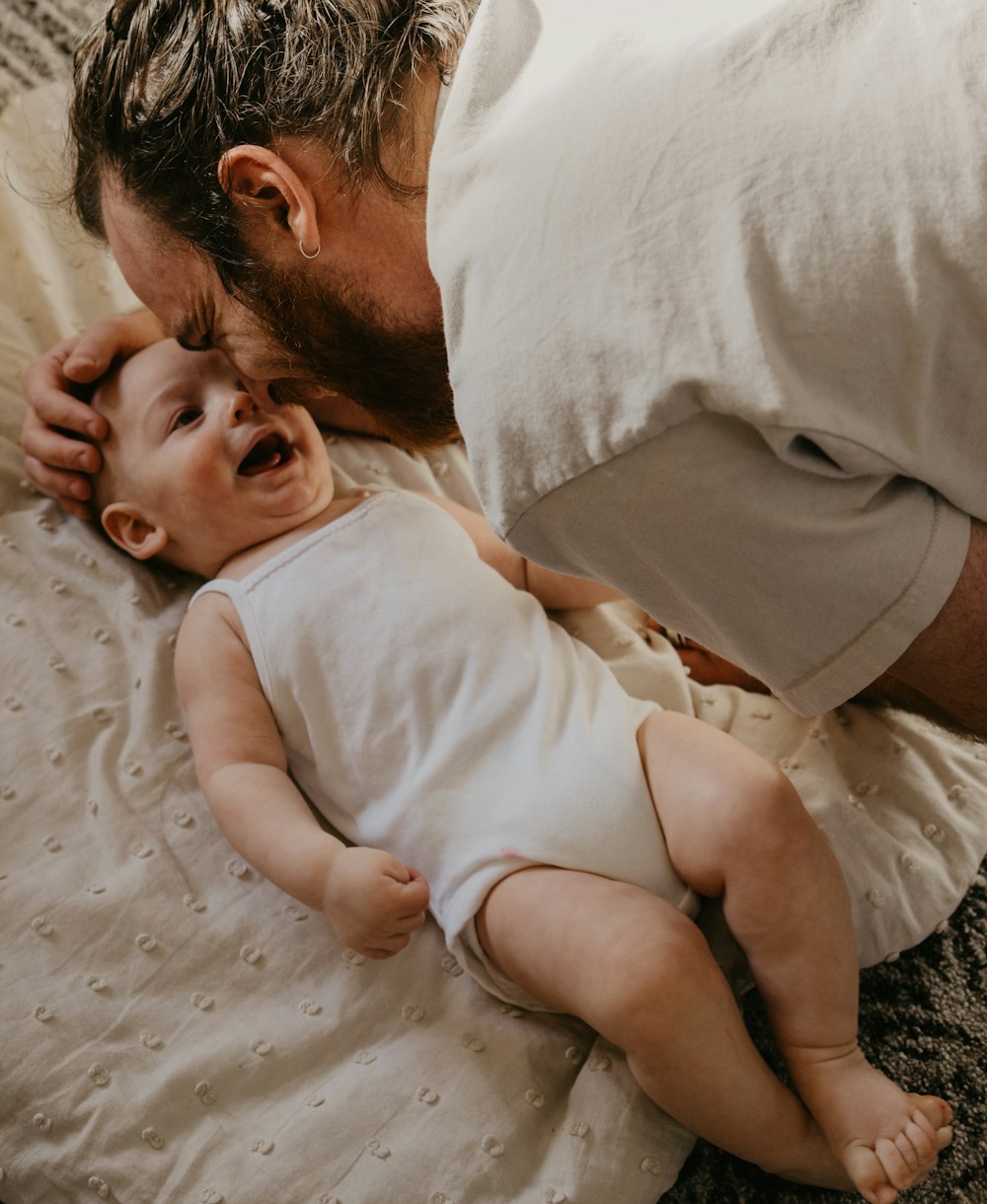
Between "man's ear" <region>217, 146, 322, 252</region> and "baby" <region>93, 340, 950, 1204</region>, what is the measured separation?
284 millimetres

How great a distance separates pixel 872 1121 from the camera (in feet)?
2.92

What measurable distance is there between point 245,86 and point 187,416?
0.40 m

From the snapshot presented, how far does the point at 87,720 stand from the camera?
1216 mm

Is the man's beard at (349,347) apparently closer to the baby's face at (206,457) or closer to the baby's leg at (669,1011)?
the baby's face at (206,457)

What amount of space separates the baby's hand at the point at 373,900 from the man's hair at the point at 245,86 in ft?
1.88

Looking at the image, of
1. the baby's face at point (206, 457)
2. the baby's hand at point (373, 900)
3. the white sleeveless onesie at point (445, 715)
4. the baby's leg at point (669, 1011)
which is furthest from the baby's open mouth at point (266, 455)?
the baby's leg at point (669, 1011)

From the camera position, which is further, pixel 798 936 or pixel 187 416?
pixel 187 416

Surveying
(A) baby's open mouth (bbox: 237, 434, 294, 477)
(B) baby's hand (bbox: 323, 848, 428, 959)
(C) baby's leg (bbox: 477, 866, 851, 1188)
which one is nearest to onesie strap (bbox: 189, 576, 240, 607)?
(A) baby's open mouth (bbox: 237, 434, 294, 477)

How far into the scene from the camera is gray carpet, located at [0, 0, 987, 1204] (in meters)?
0.97

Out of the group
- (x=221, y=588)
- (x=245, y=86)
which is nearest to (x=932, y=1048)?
(x=221, y=588)

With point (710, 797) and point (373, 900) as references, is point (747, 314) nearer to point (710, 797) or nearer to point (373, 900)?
point (710, 797)

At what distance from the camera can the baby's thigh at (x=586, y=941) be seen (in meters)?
0.89

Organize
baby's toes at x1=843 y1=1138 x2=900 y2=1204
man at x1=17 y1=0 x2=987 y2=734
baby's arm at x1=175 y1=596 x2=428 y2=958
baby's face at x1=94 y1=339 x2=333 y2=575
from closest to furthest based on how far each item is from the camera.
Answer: man at x1=17 y1=0 x2=987 y2=734 → baby's toes at x1=843 y1=1138 x2=900 y2=1204 → baby's arm at x1=175 y1=596 x2=428 y2=958 → baby's face at x1=94 y1=339 x2=333 y2=575

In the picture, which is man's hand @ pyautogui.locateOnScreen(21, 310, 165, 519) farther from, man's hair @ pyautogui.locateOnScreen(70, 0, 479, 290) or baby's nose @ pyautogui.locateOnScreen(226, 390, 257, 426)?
man's hair @ pyautogui.locateOnScreen(70, 0, 479, 290)
